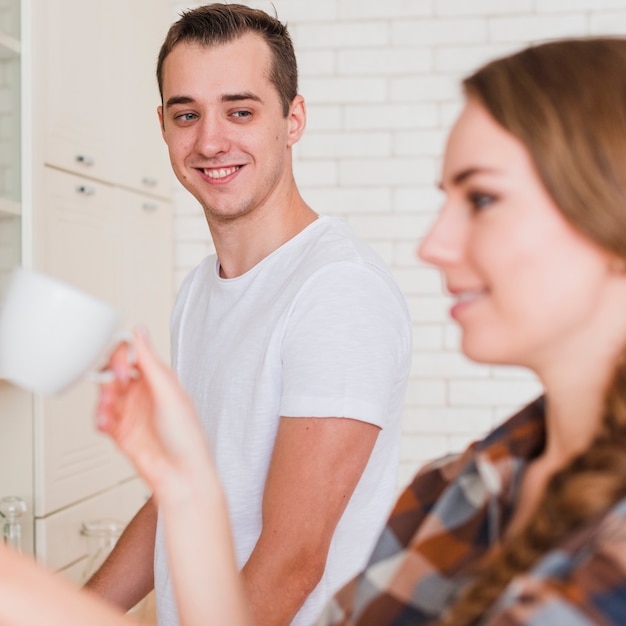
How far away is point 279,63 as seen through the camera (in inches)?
70.1

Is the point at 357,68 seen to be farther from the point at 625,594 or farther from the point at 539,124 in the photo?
the point at 625,594

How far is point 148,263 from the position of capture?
3.20 metres

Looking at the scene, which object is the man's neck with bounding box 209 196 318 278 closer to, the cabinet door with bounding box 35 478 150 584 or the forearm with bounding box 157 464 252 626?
the forearm with bounding box 157 464 252 626

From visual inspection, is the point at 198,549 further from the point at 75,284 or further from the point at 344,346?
the point at 75,284

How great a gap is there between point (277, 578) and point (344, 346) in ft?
1.08

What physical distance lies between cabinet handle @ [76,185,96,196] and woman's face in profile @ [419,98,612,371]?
6.40 ft

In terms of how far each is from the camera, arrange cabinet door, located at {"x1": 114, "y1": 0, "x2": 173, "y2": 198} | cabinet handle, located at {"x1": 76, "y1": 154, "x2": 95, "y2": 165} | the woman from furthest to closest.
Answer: cabinet door, located at {"x1": 114, "y1": 0, "x2": 173, "y2": 198}
cabinet handle, located at {"x1": 76, "y1": 154, "x2": 95, "y2": 165}
the woman

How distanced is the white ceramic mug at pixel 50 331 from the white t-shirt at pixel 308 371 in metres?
0.49

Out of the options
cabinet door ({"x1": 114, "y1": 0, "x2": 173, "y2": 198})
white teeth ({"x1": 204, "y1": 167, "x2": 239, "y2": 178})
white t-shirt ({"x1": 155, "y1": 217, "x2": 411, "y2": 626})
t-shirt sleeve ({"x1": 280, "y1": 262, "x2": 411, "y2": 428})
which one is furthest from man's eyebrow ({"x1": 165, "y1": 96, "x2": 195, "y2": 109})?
cabinet door ({"x1": 114, "y1": 0, "x2": 173, "y2": 198})

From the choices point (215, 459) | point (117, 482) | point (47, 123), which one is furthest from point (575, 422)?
point (117, 482)

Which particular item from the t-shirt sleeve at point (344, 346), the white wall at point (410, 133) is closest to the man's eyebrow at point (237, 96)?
the t-shirt sleeve at point (344, 346)

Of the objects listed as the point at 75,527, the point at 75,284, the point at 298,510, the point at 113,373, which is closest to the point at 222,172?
the point at 298,510

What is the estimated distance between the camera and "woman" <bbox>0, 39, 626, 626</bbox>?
73cm

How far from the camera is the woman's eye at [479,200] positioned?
0.83m
